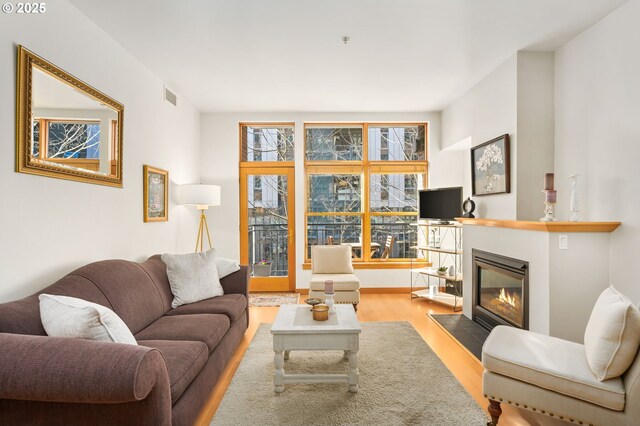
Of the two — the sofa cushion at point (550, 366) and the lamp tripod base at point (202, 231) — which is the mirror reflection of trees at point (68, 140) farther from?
the sofa cushion at point (550, 366)

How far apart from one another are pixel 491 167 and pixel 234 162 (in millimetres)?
3635

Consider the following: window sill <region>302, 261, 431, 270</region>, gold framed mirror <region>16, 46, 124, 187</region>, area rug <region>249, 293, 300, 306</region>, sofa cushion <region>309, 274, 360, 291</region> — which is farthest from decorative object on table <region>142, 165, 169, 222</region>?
window sill <region>302, 261, 431, 270</region>

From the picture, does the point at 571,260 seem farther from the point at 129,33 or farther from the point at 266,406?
the point at 129,33

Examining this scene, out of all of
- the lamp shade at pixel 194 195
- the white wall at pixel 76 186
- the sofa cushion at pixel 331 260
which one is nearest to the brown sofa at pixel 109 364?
the white wall at pixel 76 186

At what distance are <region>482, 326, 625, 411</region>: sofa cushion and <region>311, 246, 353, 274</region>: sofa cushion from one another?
9.00 feet

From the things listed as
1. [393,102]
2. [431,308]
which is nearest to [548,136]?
[393,102]

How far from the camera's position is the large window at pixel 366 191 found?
5766 mm

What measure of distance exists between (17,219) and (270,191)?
3.77 m

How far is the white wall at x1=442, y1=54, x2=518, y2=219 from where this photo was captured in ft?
11.7

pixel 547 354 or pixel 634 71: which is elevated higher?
pixel 634 71

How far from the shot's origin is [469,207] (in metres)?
4.50

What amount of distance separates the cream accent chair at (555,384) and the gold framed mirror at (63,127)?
3.00m

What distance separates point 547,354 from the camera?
82.7 inches

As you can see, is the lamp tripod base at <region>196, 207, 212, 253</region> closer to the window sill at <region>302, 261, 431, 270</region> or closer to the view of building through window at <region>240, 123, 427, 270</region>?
the view of building through window at <region>240, 123, 427, 270</region>
